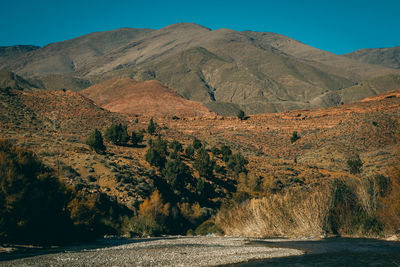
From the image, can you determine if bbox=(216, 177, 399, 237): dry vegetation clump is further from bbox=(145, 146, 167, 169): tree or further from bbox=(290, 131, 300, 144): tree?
bbox=(290, 131, 300, 144): tree

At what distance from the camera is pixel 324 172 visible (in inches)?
2379

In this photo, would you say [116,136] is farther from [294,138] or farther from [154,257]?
[154,257]

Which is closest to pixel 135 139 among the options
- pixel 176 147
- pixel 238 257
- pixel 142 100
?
pixel 176 147

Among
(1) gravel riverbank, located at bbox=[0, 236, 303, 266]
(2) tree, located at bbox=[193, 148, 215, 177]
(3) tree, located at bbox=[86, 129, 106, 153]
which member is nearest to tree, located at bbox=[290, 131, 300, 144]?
(2) tree, located at bbox=[193, 148, 215, 177]

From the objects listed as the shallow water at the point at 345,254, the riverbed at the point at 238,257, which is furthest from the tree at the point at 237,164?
the riverbed at the point at 238,257

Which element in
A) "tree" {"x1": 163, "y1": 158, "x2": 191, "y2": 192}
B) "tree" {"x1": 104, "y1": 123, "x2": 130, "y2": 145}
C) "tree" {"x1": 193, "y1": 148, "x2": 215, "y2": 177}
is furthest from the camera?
"tree" {"x1": 104, "y1": 123, "x2": 130, "y2": 145}

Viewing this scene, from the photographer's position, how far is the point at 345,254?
65.4 ft

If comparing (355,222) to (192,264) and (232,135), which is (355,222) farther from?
(232,135)

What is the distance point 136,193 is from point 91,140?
47.2ft

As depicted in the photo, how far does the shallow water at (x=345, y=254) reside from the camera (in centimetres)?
1766

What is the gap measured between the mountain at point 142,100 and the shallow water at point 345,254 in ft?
355

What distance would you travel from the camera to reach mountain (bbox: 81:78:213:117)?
137725mm

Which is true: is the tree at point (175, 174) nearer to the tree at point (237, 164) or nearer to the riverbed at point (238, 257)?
the tree at point (237, 164)

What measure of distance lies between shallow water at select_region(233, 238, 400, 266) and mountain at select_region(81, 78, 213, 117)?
355ft
